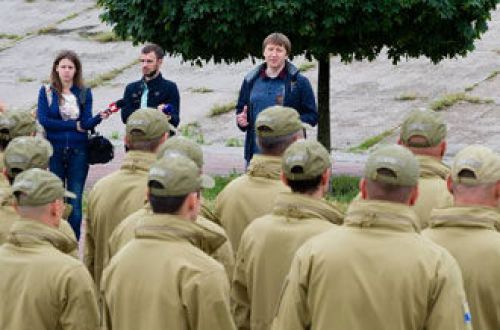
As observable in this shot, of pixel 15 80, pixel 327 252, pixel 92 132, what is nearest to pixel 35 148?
pixel 327 252

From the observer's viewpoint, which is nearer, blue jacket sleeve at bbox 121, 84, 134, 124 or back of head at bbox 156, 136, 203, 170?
back of head at bbox 156, 136, 203, 170

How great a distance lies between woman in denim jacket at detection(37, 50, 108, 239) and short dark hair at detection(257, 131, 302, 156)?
4.29 metres

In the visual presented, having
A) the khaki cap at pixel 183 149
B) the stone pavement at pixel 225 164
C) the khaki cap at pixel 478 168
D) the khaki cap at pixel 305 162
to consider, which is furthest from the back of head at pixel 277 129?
the stone pavement at pixel 225 164

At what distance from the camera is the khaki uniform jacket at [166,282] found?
19.7 feet

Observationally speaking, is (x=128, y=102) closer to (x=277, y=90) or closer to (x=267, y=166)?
(x=277, y=90)

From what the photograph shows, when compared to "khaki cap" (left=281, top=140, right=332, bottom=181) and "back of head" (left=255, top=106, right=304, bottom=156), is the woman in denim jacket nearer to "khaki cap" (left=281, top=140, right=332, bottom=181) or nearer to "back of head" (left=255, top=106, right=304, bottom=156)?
"back of head" (left=255, top=106, right=304, bottom=156)

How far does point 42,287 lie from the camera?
6293 mm

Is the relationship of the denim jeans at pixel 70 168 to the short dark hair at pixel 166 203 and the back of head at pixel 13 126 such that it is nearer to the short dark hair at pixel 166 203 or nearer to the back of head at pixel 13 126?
the back of head at pixel 13 126

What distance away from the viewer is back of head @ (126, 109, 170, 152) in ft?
26.6

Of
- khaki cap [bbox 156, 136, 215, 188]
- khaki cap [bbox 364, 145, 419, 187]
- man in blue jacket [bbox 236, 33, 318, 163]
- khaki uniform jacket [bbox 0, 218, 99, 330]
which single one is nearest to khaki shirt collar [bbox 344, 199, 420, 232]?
khaki cap [bbox 364, 145, 419, 187]

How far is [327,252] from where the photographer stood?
5898mm

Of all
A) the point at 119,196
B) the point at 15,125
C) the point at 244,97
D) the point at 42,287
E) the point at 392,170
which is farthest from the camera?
the point at 244,97

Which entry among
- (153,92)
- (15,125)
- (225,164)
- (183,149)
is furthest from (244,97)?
(225,164)

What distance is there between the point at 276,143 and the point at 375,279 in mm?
2197
